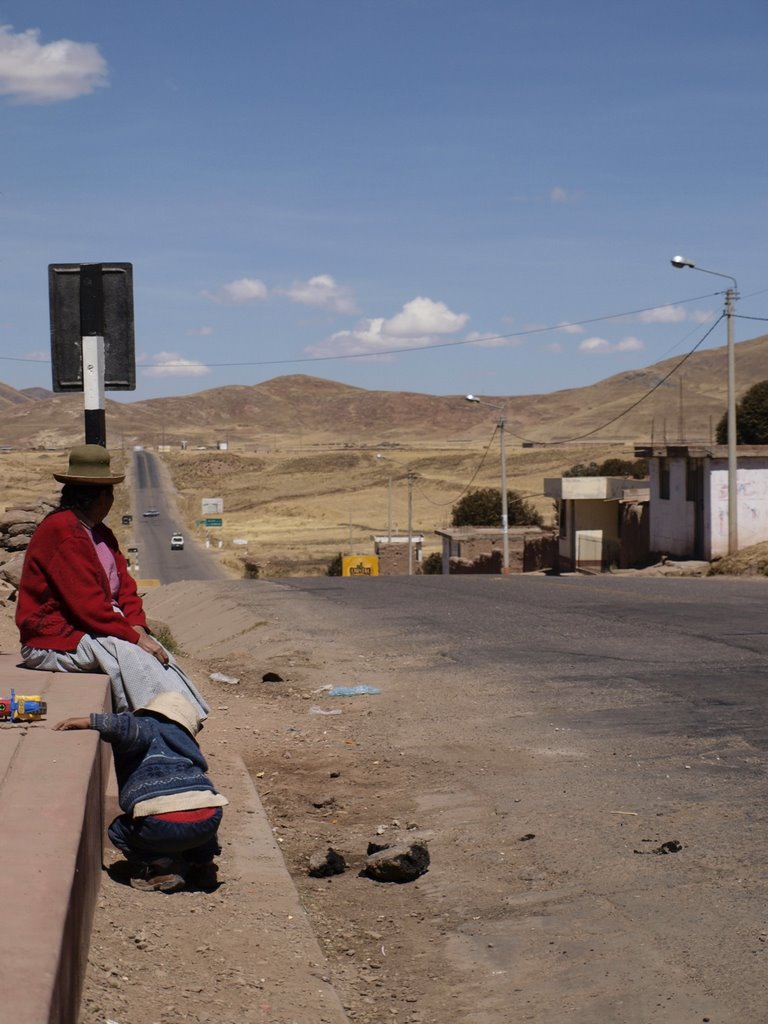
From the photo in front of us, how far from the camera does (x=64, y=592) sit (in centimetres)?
617

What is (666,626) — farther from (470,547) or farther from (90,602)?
(470,547)

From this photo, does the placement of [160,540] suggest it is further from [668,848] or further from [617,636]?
[668,848]

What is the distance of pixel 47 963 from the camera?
10.2 feet

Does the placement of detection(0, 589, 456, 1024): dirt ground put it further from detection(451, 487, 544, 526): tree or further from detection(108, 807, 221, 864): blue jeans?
detection(451, 487, 544, 526): tree

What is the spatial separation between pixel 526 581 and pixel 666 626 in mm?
12035

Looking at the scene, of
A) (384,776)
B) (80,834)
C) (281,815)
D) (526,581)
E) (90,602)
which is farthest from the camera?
(526,581)

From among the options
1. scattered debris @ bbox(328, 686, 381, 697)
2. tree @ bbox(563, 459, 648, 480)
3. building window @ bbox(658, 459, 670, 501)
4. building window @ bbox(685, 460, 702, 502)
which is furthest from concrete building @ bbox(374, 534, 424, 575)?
scattered debris @ bbox(328, 686, 381, 697)

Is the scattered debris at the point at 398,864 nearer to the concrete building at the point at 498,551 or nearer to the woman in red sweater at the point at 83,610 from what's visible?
the woman in red sweater at the point at 83,610

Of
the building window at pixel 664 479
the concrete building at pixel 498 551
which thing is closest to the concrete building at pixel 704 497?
the building window at pixel 664 479

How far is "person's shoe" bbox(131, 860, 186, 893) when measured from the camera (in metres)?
5.27

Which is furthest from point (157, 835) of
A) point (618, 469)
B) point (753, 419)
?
point (618, 469)

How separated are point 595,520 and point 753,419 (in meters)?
7.19

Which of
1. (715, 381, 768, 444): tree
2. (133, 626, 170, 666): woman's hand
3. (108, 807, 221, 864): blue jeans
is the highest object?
(715, 381, 768, 444): tree

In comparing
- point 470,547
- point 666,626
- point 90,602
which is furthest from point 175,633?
point 470,547
